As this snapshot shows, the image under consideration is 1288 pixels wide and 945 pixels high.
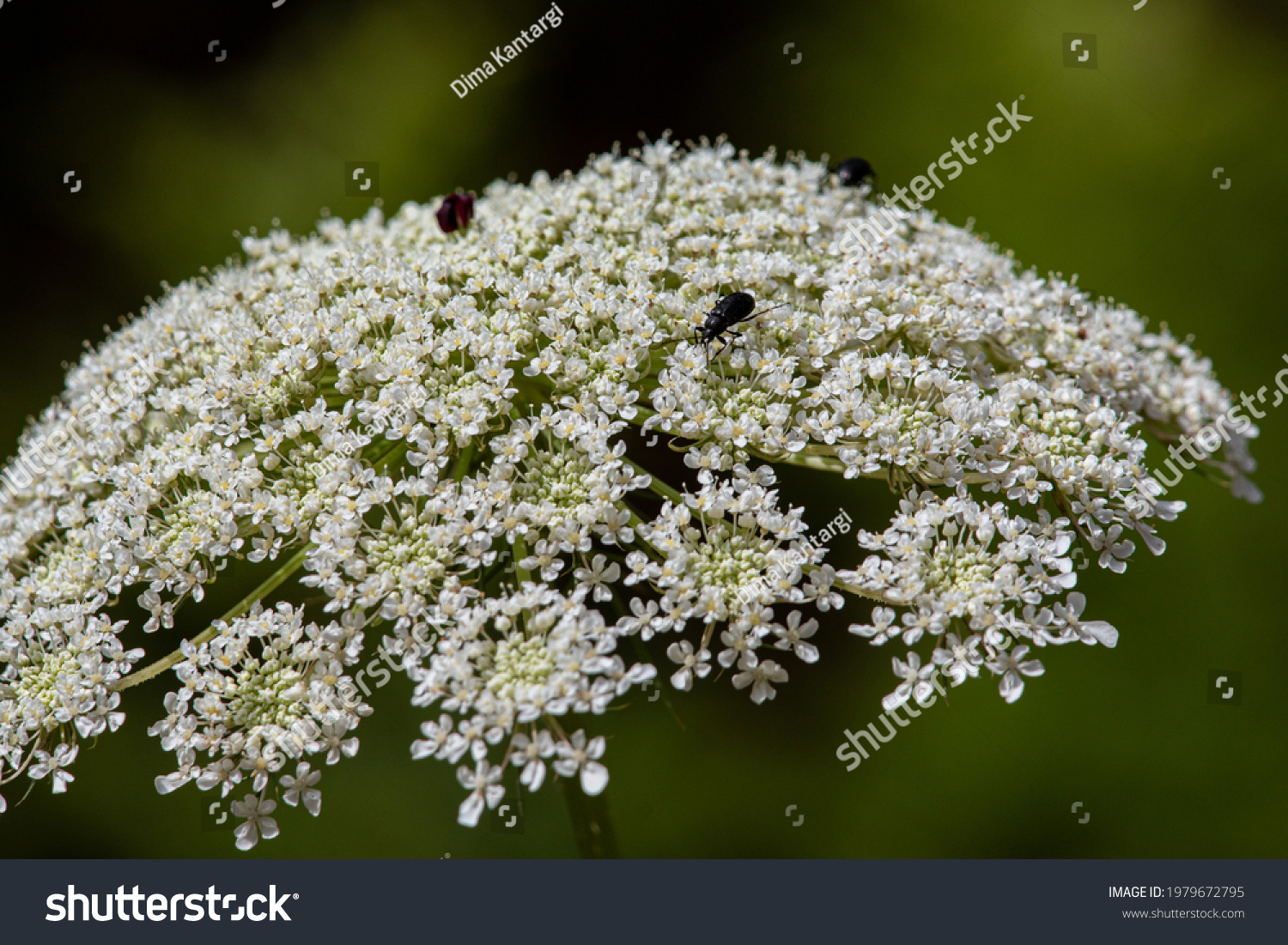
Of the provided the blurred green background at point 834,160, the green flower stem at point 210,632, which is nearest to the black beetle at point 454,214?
the green flower stem at point 210,632

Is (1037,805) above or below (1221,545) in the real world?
below

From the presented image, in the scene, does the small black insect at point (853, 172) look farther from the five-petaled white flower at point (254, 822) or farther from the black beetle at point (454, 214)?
the five-petaled white flower at point (254, 822)

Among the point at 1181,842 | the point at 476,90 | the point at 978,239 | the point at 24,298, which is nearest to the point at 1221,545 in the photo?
the point at 1181,842

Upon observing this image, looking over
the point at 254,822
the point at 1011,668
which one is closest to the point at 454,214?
the point at 254,822

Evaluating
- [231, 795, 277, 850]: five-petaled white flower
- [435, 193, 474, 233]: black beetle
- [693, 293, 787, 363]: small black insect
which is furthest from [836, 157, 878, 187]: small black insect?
[231, 795, 277, 850]: five-petaled white flower

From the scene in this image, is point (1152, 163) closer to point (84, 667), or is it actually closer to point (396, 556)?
point (396, 556)

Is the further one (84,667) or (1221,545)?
(1221,545)
